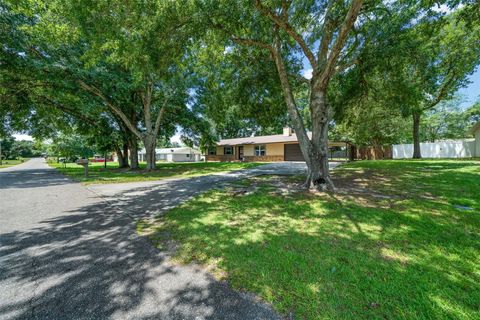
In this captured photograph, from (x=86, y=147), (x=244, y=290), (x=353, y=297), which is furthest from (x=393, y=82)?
(x=86, y=147)

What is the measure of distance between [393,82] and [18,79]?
1975 cm

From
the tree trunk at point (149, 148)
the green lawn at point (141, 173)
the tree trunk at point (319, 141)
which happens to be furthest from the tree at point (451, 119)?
the tree trunk at point (149, 148)

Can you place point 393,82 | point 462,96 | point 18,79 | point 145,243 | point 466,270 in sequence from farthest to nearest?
point 462,96, point 18,79, point 393,82, point 145,243, point 466,270

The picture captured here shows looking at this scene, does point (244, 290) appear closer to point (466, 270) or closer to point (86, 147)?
point (466, 270)

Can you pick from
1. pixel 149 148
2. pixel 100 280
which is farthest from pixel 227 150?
pixel 100 280

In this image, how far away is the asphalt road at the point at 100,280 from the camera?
202cm

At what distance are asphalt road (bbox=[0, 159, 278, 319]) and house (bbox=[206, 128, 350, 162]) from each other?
21.5 m

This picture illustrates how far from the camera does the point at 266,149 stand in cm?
2688

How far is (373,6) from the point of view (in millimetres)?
7285

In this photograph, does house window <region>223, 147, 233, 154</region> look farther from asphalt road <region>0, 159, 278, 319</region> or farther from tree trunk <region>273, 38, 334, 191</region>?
asphalt road <region>0, 159, 278, 319</region>

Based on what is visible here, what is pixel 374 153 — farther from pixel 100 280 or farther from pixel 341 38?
pixel 100 280

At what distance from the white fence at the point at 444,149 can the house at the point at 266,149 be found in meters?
5.85

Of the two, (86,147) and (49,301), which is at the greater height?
(86,147)

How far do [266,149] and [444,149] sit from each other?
62.2 feet
